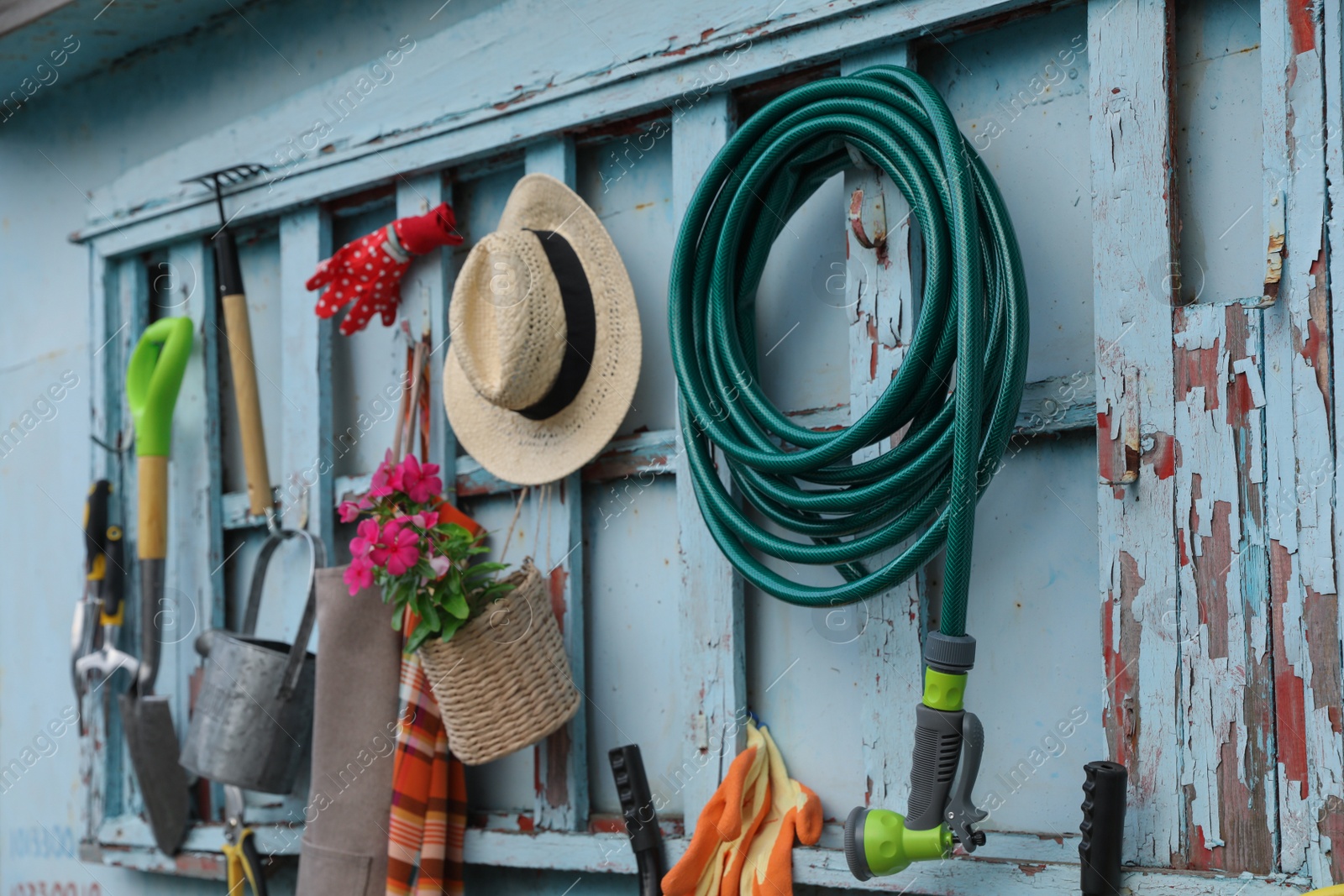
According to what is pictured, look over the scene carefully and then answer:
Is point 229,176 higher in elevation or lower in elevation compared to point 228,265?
higher

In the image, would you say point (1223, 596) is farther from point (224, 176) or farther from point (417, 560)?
point (224, 176)

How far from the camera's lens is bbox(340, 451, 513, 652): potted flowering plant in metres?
2.19

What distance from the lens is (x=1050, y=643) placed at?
1897 millimetres

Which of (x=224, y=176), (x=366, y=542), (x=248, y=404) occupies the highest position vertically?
(x=224, y=176)

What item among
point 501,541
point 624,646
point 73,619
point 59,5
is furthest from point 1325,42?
point 73,619

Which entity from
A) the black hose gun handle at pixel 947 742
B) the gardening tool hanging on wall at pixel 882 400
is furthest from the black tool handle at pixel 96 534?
the black hose gun handle at pixel 947 742

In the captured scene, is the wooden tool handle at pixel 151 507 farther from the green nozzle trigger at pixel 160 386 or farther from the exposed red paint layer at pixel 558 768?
the exposed red paint layer at pixel 558 768

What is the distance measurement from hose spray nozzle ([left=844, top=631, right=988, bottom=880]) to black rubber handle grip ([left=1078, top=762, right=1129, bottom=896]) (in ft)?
0.49

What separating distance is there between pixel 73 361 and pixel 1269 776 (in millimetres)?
3263

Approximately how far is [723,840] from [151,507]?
5.89ft

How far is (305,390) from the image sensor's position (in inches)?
111

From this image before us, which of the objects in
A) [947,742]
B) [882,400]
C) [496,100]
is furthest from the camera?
[496,100]

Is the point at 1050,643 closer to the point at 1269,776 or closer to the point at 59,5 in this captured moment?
the point at 1269,776

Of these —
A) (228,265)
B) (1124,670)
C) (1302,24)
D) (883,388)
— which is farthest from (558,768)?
(1302,24)
